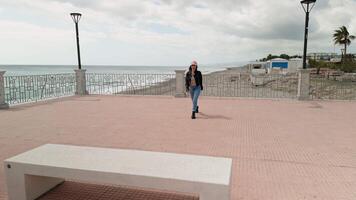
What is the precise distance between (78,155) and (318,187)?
299 centimetres

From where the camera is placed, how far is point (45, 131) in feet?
20.8

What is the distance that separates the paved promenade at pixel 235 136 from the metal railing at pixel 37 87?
1623mm

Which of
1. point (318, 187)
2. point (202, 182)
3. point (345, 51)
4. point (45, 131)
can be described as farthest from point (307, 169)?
point (345, 51)

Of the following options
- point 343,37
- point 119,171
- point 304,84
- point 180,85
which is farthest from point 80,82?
point 343,37

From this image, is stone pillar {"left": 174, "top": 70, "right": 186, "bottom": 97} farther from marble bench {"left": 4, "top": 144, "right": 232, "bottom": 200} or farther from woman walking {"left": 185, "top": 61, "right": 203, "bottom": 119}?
marble bench {"left": 4, "top": 144, "right": 232, "bottom": 200}

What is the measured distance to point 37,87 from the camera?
12.5 m

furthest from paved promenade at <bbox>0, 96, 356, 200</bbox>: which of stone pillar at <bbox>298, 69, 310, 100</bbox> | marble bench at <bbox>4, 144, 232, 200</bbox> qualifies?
stone pillar at <bbox>298, 69, 310, 100</bbox>

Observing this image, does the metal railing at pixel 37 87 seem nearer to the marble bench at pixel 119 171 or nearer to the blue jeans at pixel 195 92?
the blue jeans at pixel 195 92

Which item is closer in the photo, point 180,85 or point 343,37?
point 180,85

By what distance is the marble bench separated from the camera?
2.51m

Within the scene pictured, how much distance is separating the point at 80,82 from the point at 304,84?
1023 centimetres

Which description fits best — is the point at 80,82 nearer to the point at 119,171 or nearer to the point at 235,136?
the point at 235,136

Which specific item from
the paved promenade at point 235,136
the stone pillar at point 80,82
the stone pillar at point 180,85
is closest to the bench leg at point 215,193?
the paved promenade at point 235,136

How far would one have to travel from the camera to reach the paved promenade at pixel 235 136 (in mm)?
3426
